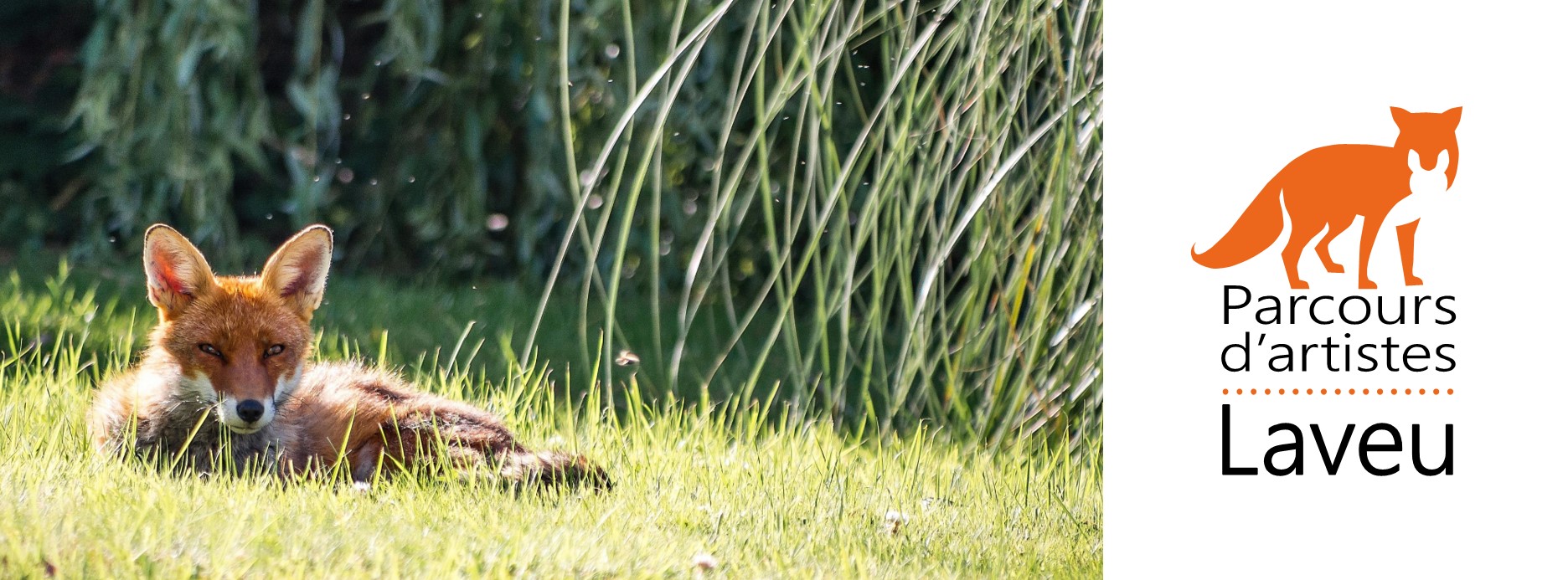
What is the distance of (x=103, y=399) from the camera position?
3.00 meters

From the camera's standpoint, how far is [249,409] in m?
2.75

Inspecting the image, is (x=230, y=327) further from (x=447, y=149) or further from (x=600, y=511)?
(x=447, y=149)
